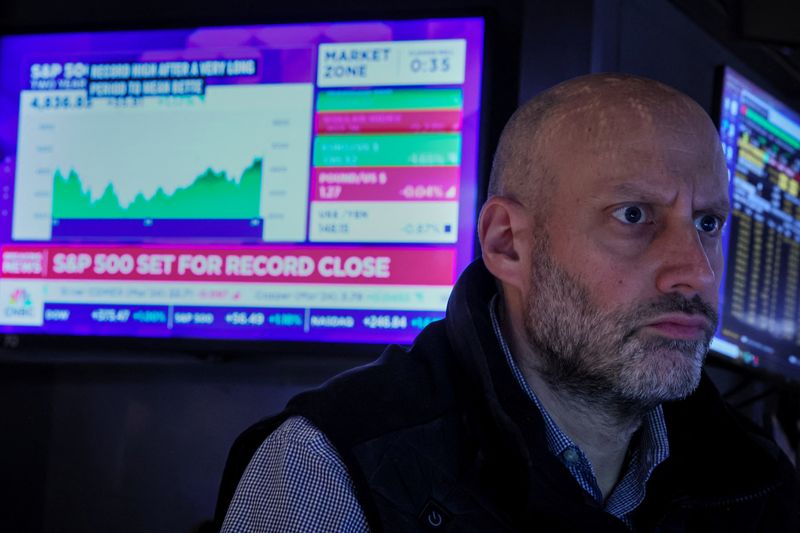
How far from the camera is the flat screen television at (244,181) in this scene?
7.22ft

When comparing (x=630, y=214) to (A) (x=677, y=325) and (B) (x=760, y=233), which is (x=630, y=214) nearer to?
(A) (x=677, y=325)

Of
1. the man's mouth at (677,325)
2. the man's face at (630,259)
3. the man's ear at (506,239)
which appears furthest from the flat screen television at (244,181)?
the man's mouth at (677,325)

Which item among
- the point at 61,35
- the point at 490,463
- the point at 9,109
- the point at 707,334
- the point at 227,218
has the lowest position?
the point at 490,463

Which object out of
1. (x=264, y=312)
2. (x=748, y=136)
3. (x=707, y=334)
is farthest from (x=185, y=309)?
(x=748, y=136)

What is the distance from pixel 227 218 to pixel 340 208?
23 cm

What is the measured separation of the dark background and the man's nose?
81cm

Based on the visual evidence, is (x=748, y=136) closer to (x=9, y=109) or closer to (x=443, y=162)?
(x=443, y=162)

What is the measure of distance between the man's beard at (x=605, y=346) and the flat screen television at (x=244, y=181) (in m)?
0.68

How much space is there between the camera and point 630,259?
1442 mm

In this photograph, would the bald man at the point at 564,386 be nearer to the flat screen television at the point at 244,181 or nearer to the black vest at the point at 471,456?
the black vest at the point at 471,456

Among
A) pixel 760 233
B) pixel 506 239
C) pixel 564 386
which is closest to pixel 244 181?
pixel 506 239

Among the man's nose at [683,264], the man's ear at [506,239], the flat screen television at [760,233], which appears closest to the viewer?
the man's nose at [683,264]

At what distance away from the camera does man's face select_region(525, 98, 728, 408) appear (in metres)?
1.42

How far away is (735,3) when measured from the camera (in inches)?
89.4
